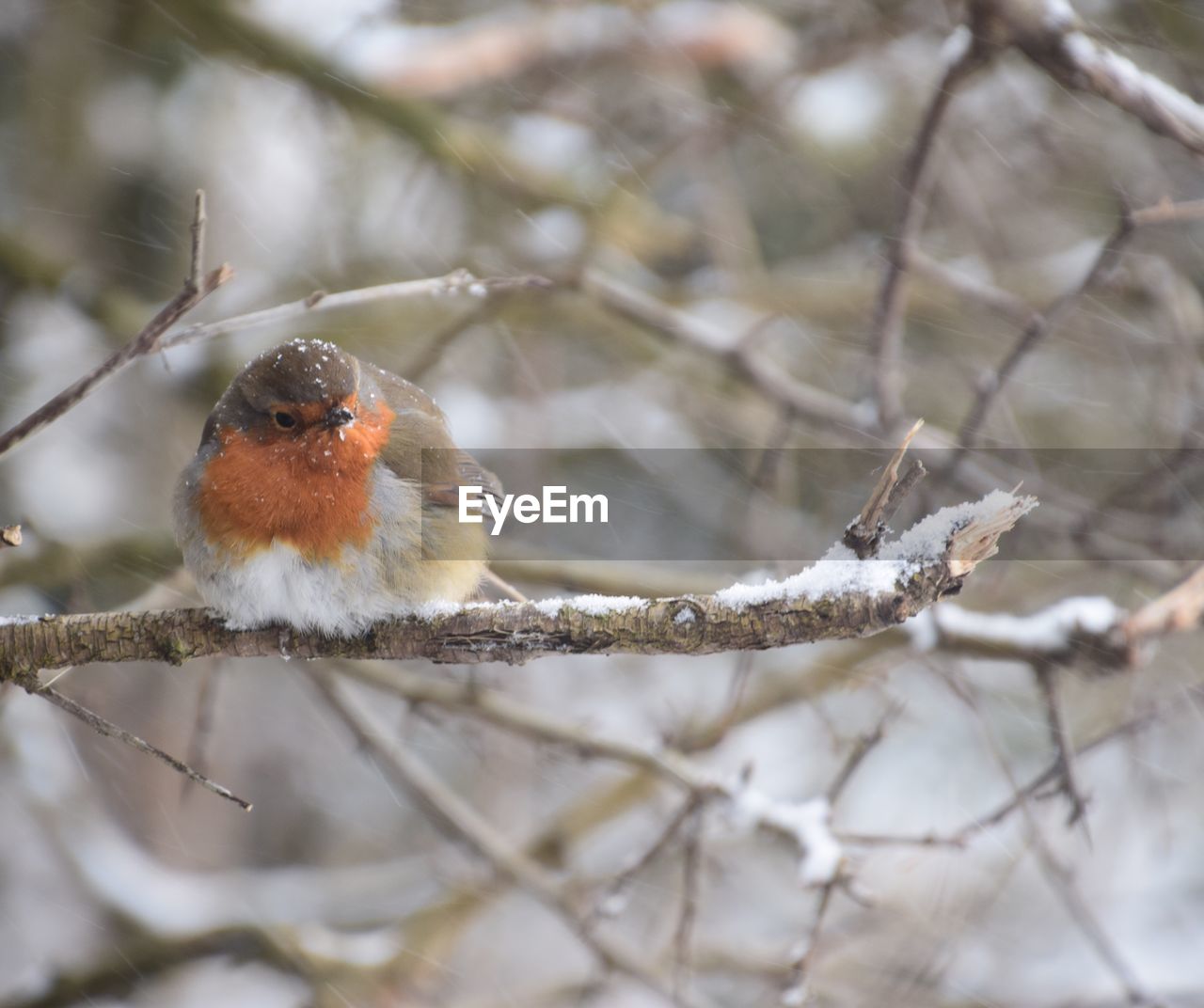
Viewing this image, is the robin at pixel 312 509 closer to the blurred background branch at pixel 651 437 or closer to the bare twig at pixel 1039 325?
the blurred background branch at pixel 651 437

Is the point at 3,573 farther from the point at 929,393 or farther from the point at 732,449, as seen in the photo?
the point at 929,393

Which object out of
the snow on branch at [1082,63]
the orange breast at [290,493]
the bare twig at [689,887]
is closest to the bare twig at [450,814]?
the bare twig at [689,887]

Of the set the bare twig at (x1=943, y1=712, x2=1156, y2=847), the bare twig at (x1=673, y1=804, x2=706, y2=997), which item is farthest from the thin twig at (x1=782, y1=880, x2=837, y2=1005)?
the bare twig at (x1=673, y1=804, x2=706, y2=997)

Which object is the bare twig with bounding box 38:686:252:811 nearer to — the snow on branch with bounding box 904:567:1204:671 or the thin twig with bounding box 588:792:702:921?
the thin twig with bounding box 588:792:702:921

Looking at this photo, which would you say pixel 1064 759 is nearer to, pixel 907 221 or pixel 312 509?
pixel 907 221

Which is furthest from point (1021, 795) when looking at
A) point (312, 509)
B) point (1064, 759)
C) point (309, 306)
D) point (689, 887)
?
point (309, 306)
